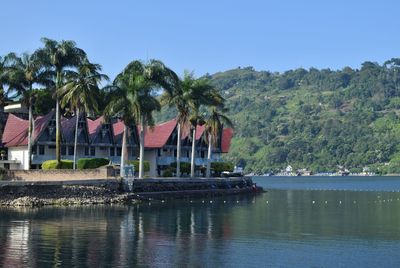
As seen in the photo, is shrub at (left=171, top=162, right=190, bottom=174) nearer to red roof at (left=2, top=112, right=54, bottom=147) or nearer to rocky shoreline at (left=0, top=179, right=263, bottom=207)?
rocky shoreline at (left=0, top=179, right=263, bottom=207)

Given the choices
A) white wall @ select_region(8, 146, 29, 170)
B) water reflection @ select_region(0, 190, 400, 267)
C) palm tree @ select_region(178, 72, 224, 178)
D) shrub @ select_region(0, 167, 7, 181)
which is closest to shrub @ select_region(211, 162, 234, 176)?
palm tree @ select_region(178, 72, 224, 178)

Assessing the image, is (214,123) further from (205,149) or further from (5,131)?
(5,131)

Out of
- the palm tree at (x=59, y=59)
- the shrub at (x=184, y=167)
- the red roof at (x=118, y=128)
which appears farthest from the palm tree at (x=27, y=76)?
the shrub at (x=184, y=167)

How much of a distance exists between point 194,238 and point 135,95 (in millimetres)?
41444

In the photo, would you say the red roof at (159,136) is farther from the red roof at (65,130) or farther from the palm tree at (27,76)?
the palm tree at (27,76)

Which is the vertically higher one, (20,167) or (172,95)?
(172,95)

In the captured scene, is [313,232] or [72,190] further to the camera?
[72,190]

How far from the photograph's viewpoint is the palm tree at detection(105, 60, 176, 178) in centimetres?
8438

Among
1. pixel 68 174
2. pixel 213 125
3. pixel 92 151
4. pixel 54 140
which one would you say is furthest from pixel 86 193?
pixel 213 125

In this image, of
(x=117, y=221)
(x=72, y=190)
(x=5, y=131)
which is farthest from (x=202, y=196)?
(x=117, y=221)

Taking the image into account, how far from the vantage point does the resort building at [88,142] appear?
9731 cm

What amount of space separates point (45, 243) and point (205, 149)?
77.9 metres

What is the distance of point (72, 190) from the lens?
244 ft

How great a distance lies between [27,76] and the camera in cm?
9056
